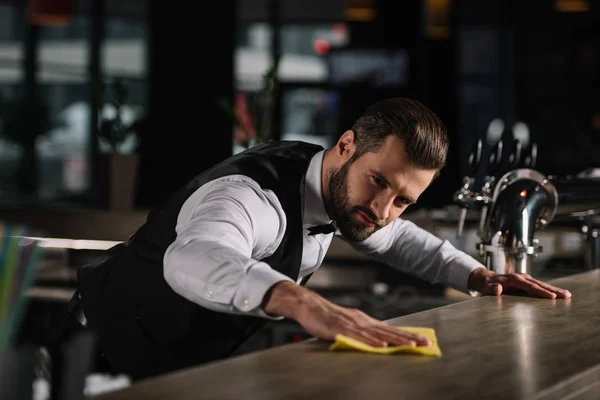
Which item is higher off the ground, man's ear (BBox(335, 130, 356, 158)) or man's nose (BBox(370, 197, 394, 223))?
man's ear (BBox(335, 130, 356, 158))

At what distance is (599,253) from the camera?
2.40 m

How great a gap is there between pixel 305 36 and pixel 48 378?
31.2ft

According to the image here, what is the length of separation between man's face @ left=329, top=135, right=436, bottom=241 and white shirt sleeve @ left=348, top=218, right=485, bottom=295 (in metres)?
0.34

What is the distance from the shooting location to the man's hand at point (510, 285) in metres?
1.89

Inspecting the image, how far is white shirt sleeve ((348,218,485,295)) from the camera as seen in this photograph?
7.13 feet

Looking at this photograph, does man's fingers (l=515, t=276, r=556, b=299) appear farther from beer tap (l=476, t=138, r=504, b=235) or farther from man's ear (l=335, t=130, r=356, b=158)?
man's ear (l=335, t=130, r=356, b=158)

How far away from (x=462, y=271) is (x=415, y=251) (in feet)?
0.55

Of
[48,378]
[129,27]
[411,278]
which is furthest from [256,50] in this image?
[48,378]

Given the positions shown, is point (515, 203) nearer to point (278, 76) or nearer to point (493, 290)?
point (493, 290)

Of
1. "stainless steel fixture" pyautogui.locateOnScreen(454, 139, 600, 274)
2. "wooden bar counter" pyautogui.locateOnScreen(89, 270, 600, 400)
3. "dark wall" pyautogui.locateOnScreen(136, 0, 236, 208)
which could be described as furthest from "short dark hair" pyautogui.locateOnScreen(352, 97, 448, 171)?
"dark wall" pyautogui.locateOnScreen(136, 0, 236, 208)

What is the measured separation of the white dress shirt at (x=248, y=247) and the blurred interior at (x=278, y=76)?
10.4 ft

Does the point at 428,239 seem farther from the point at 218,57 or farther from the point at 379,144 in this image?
the point at 218,57

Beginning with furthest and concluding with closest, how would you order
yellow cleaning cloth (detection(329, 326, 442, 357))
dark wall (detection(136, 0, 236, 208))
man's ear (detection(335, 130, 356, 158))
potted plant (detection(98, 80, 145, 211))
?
dark wall (detection(136, 0, 236, 208)), potted plant (detection(98, 80, 145, 211)), man's ear (detection(335, 130, 356, 158)), yellow cleaning cloth (detection(329, 326, 442, 357))

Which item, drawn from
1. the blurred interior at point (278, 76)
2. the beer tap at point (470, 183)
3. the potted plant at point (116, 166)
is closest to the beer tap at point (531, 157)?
the beer tap at point (470, 183)
